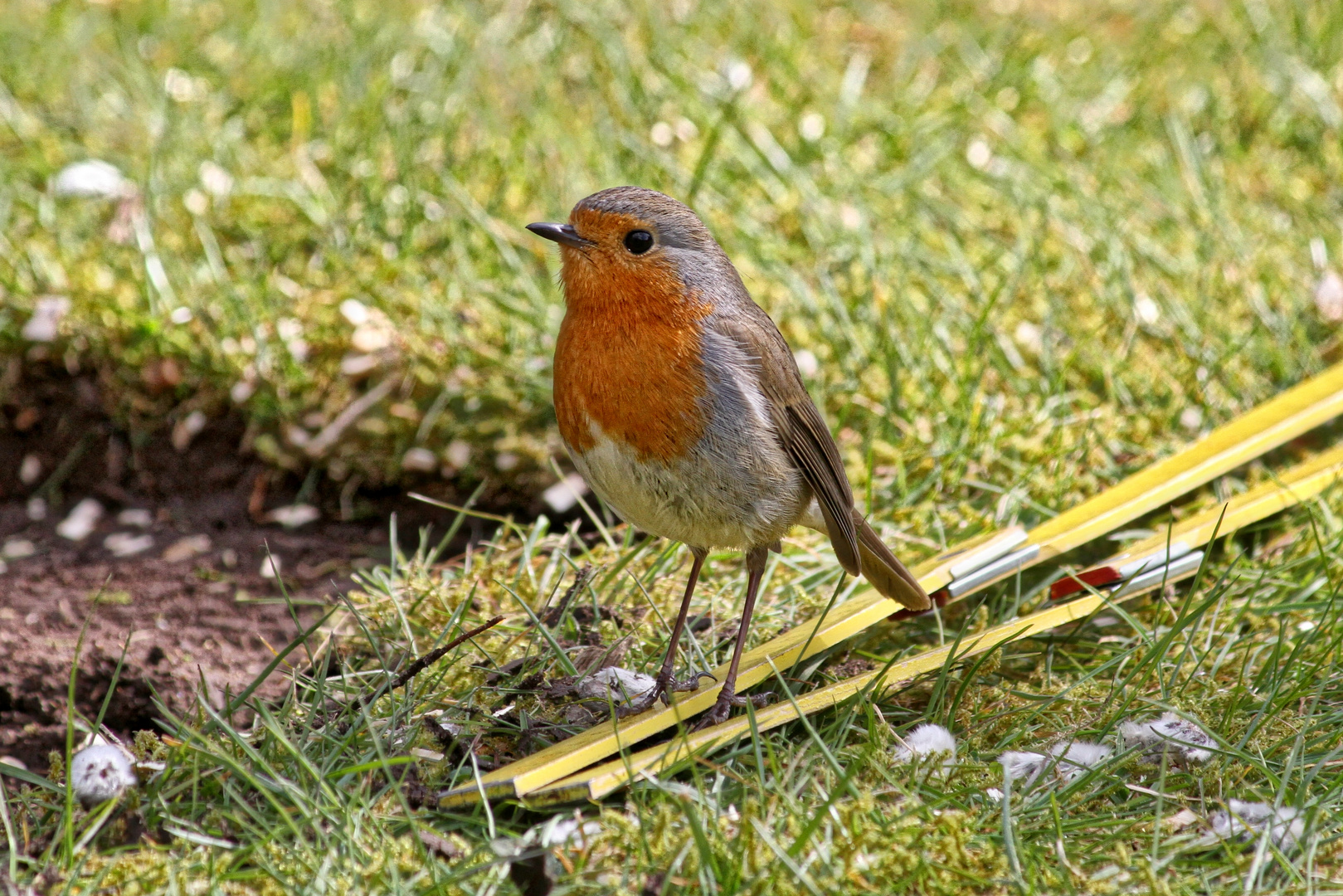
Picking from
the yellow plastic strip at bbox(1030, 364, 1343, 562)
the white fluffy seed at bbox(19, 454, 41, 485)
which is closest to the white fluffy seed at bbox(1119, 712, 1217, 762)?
the yellow plastic strip at bbox(1030, 364, 1343, 562)

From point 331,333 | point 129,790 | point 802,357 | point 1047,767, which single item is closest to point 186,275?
point 331,333

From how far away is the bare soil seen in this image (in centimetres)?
315

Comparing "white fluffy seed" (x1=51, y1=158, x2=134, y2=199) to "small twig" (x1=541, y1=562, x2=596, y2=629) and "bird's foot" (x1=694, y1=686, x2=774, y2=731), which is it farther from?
"bird's foot" (x1=694, y1=686, x2=774, y2=731)

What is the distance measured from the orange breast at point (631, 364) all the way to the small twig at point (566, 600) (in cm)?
37

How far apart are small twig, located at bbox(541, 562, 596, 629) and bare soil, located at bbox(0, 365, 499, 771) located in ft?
1.63

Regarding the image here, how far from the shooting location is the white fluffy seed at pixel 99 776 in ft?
8.23

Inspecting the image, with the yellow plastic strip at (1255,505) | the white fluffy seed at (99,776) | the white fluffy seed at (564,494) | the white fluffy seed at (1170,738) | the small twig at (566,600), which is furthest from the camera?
the white fluffy seed at (564,494)

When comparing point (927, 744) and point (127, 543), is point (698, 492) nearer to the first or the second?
point (927, 744)

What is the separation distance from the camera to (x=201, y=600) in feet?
11.9

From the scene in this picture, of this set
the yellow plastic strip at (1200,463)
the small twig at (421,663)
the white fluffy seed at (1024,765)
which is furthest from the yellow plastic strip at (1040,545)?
the white fluffy seed at (1024,765)

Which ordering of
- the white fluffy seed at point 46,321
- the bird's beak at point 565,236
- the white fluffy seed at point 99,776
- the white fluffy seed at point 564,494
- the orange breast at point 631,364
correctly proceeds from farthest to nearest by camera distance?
1. the white fluffy seed at point 46,321
2. the white fluffy seed at point 564,494
3. the bird's beak at point 565,236
4. the orange breast at point 631,364
5. the white fluffy seed at point 99,776

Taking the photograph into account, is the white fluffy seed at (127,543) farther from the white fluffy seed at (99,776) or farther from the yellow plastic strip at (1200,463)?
the yellow plastic strip at (1200,463)

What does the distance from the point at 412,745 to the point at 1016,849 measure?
1127 mm

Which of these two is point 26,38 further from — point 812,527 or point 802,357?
point 812,527
